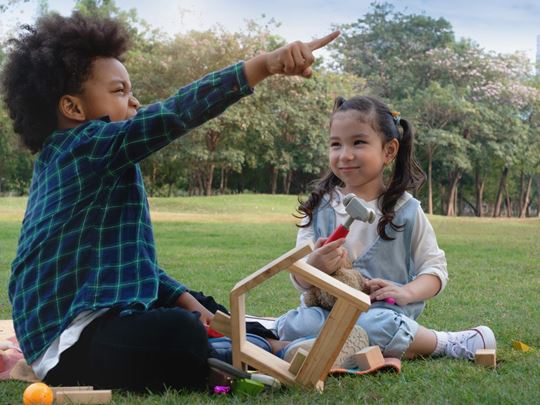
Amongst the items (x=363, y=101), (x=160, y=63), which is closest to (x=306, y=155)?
(x=160, y=63)

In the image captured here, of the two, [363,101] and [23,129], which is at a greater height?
[363,101]

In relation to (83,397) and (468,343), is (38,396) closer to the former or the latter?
(83,397)

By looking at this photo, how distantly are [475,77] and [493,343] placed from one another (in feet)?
92.0

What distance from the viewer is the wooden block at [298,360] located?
263 centimetres

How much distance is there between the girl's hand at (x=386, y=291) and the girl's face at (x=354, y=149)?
1.51 feet

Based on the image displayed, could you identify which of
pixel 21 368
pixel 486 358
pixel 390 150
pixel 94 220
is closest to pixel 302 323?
pixel 486 358

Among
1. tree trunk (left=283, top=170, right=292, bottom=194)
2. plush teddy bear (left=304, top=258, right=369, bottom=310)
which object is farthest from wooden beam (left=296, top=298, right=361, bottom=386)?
tree trunk (left=283, top=170, right=292, bottom=194)

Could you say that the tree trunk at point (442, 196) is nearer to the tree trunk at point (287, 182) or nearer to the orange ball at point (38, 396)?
the tree trunk at point (287, 182)

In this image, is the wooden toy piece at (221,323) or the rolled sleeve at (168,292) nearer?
the wooden toy piece at (221,323)

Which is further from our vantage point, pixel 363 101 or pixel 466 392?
pixel 363 101

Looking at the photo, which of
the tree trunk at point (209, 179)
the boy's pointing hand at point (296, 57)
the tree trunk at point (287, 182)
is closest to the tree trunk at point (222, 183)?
the tree trunk at point (209, 179)

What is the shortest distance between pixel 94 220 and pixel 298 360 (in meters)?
0.84

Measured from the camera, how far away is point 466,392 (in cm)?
258

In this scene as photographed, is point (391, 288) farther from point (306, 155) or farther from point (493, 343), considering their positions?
point (306, 155)
